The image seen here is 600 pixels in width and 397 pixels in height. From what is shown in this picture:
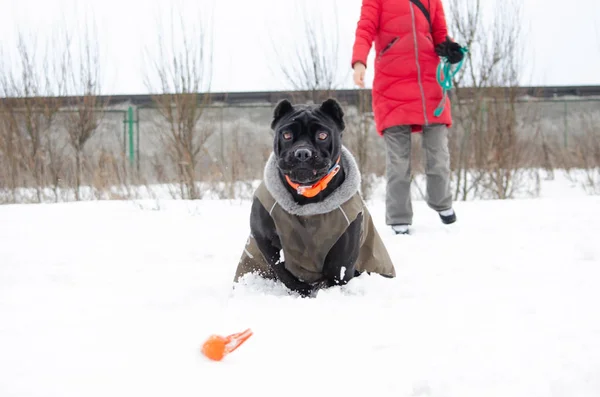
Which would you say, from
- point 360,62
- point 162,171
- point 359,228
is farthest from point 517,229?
point 162,171

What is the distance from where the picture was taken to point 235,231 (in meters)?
3.86

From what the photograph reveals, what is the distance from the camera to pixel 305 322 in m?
1.64

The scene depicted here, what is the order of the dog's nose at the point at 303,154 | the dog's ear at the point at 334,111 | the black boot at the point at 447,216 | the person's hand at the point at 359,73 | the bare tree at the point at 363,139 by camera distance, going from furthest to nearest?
the bare tree at the point at 363,139
the black boot at the point at 447,216
the person's hand at the point at 359,73
the dog's ear at the point at 334,111
the dog's nose at the point at 303,154

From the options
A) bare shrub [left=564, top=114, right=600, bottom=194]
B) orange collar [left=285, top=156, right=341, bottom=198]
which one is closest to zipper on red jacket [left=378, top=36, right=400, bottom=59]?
orange collar [left=285, top=156, right=341, bottom=198]

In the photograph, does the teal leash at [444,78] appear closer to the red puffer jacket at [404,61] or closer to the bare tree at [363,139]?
the red puffer jacket at [404,61]

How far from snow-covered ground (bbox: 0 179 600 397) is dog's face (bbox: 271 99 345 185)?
535 mm

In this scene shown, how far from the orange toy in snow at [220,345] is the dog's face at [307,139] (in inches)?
31.1

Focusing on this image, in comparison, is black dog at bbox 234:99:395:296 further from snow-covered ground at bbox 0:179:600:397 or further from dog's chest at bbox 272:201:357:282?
snow-covered ground at bbox 0:179:600:397

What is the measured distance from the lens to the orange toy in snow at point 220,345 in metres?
1.34

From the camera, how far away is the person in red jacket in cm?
364

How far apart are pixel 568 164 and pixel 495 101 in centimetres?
415

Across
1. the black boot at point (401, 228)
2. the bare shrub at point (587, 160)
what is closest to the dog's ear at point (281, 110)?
the black boot at point (401, 228)

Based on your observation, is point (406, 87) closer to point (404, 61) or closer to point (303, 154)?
point (404, 61)

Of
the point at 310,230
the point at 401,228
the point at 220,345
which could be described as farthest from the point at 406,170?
the point at 220,345
